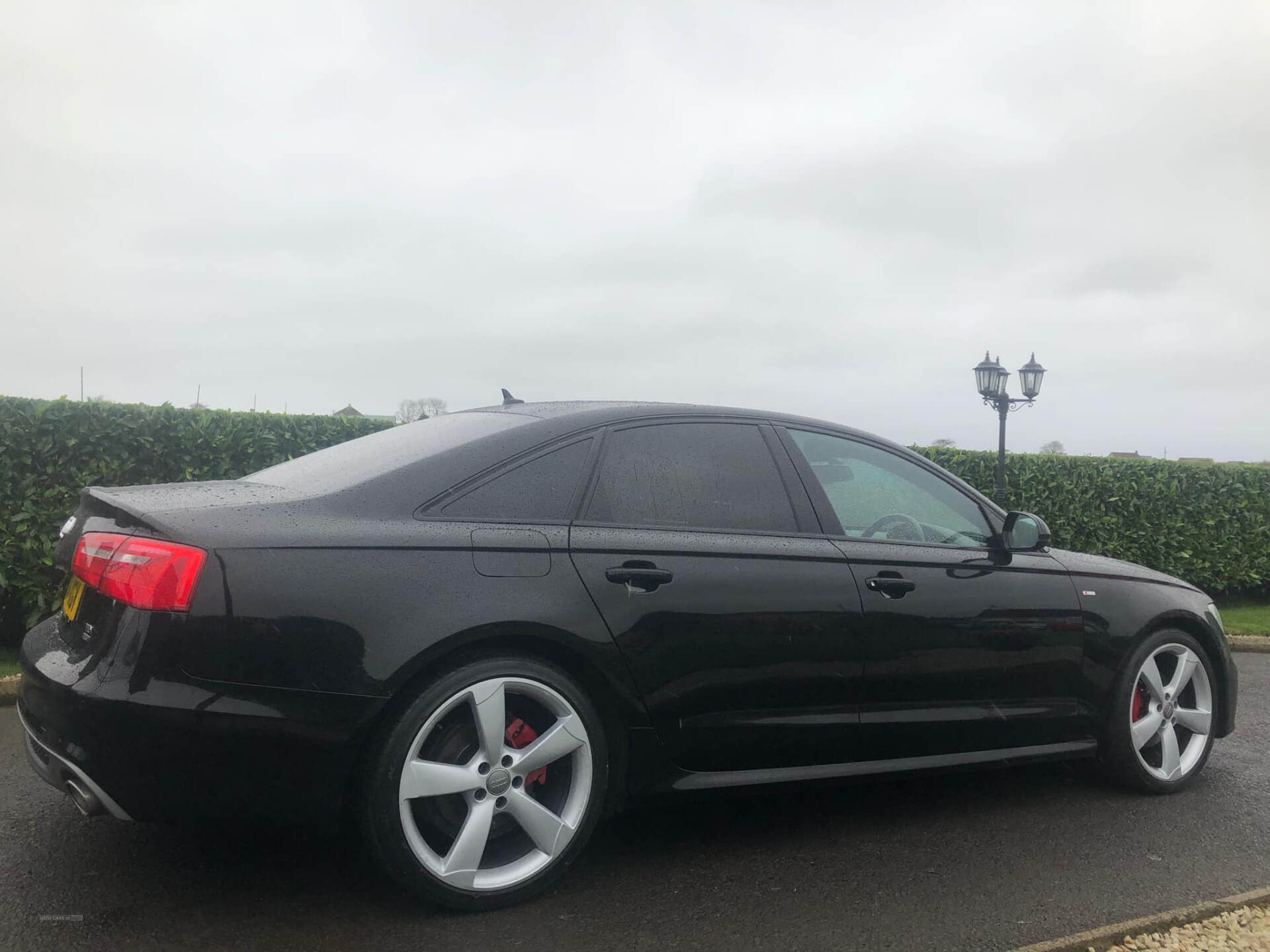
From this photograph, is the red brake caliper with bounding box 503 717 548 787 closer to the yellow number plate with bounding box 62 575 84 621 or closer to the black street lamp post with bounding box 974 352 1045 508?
the yellow number plate with bounding box 62 575 84 621

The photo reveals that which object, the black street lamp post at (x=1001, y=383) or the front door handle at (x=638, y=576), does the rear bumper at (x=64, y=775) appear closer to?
the front door handle at (x=638, y=576)

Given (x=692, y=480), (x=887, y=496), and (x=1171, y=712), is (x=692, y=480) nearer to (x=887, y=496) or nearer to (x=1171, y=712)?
(x=887, y=496)

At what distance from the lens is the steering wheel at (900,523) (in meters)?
3.92

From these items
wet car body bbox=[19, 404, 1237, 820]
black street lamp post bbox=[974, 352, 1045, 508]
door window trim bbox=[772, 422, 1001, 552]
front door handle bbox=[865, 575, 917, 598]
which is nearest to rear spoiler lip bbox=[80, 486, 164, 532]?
wet car body bbox=[19, 404, 1237, 820]

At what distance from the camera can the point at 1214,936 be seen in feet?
9.90

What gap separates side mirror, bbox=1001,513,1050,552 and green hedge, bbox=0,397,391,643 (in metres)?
5.36

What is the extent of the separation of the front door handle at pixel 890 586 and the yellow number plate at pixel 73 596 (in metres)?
2.48

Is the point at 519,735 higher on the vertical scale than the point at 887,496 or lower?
lower

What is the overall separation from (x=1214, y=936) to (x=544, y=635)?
211 centimetres

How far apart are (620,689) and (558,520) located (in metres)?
0.54

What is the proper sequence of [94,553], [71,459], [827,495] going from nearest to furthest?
1. [94,553]
2. [827,495]
3. [71,459]

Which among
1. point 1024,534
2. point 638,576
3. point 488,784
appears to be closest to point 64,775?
point 488,784

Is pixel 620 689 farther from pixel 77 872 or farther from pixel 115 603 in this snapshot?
pixel 77 872

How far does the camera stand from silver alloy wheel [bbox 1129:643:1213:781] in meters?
4.43
